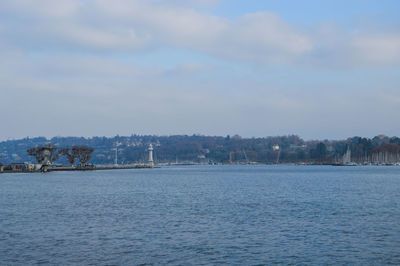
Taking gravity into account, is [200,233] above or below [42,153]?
below

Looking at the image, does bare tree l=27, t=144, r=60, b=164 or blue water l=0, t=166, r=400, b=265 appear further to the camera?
bare tree l=27, t=144, r=60, b=164

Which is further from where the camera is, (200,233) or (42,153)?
(42,153)

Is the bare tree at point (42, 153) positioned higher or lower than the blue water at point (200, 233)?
higher

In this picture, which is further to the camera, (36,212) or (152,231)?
(36,212)

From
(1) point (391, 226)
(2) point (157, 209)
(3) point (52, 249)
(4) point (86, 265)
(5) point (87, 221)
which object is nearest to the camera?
(4) point (86, 265)

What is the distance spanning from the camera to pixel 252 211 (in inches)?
1859

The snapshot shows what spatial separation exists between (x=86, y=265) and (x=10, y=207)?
30.8 m

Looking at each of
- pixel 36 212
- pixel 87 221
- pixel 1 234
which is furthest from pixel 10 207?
pixel 1 234

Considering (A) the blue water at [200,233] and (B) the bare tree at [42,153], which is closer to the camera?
(A) the blue water at [200,233]

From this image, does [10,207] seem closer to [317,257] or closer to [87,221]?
[87,221]

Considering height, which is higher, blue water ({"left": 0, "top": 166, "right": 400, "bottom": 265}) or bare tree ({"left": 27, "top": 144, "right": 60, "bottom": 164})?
bare tree ({"left": 27, "top": 144, "right": 60, "bottom": 164})

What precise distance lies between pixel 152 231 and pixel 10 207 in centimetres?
2356

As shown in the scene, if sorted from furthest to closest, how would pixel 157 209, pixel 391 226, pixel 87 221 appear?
pixel 157 209
pixel 87 221
pixel 391 226

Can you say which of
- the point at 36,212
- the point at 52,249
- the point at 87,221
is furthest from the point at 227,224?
the point at 36,212
